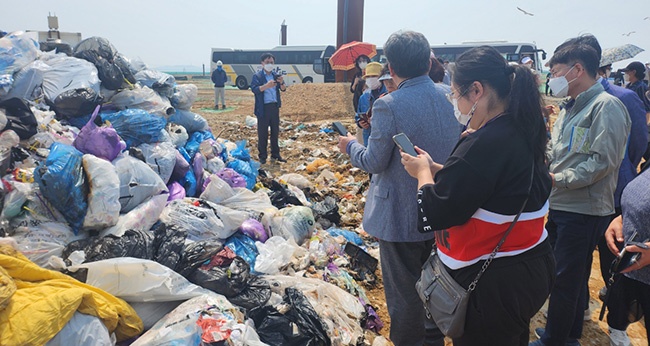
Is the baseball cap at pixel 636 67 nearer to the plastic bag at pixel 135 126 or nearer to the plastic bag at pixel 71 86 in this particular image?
the plastic bag at pixel 135 126

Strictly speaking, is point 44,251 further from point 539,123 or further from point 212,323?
point 539,123

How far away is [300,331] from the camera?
2170mm

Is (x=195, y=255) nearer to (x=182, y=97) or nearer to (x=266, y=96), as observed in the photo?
(x=182, y=97)

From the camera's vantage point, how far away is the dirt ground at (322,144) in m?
2.86

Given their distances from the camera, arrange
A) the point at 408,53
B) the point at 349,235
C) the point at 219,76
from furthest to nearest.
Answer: the point at 219,76
the point at 349,235
the point at 408,53

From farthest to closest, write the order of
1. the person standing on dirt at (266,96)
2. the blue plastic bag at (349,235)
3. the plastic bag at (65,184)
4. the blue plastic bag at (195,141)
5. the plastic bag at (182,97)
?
the person standing on dirt at (266,96)
the plastic bag at (182,97)
the blue plastic bag at (195,141)
the blue plastic bag at (349,235)
the plastic bag at (65,184)

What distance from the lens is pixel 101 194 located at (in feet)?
8.45

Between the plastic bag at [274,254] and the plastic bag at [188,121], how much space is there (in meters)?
2.13

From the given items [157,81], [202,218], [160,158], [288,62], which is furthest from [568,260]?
[288,62]

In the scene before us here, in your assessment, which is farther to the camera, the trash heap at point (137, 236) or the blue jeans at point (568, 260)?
the blue jeans at point (568, 260)

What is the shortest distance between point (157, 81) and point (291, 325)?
344 centimetres

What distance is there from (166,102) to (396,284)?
335cm

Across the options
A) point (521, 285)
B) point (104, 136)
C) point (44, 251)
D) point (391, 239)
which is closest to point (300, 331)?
point (391, 239)

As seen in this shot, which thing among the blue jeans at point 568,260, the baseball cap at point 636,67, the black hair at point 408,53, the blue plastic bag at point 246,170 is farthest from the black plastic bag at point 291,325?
the baseball cap at point 636,67
